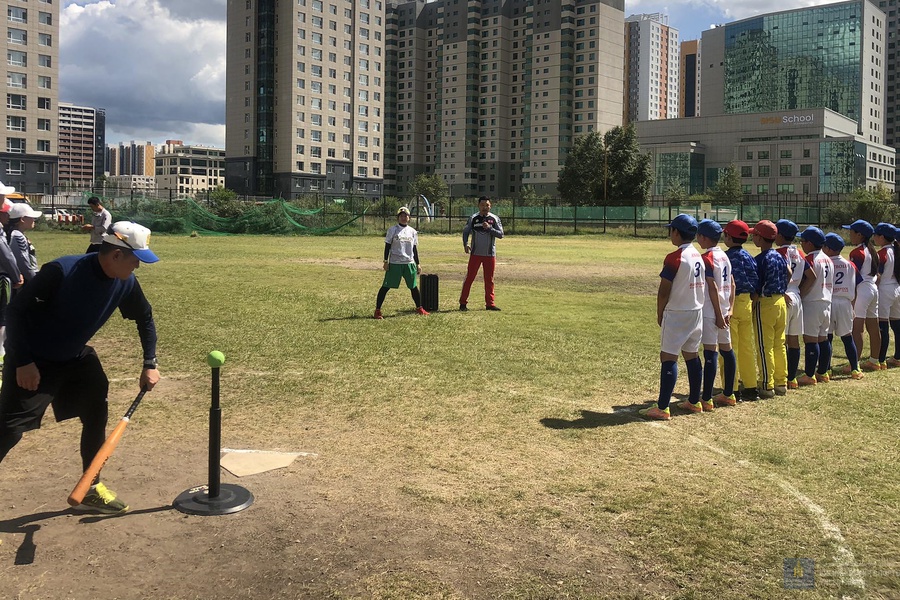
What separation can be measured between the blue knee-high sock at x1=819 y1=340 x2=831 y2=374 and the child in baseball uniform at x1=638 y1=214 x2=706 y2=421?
9.82ft

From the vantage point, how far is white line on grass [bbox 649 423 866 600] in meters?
4.26

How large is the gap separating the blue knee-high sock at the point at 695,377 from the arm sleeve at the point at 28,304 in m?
5.97

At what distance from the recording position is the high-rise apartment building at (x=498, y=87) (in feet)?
471

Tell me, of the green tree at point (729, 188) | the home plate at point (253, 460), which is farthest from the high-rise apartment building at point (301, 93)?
the home plate at point (253, 460)

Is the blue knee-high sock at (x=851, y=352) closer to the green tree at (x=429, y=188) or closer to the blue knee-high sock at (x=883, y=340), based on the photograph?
the blue knee-high sock at (x=883, y=340)

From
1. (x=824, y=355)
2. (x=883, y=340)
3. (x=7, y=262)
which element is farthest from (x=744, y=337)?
(x=7, y=262)

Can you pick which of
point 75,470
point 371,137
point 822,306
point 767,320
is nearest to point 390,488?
point 75,470

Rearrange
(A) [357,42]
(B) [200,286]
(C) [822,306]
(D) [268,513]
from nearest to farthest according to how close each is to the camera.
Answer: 1. (D) [268,513]
2. (C) [822,306]
3. (B) [200,286]
4. (A) [357,42]

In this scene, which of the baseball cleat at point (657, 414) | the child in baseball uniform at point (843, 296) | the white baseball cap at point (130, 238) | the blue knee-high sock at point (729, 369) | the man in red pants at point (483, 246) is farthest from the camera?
the man in red pants at point (483, 246)

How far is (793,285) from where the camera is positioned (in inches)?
363

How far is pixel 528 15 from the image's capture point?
149375 mm

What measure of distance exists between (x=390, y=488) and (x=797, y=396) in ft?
17.8

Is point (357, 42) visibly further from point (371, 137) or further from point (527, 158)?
point (527, 158)

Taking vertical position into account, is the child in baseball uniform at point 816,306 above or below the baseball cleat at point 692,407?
above
